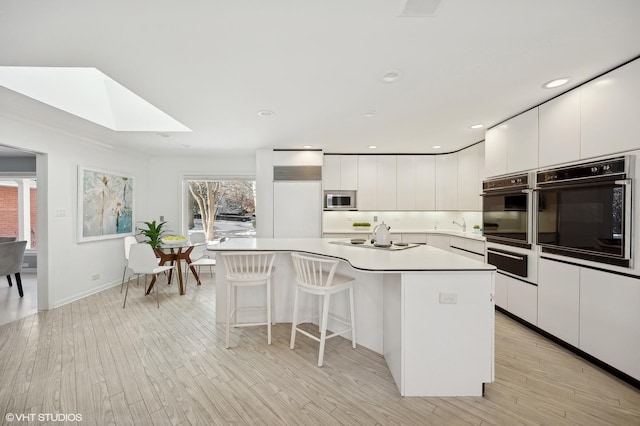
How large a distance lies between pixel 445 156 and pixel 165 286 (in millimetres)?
5810

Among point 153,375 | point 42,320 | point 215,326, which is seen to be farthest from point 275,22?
point 42,320

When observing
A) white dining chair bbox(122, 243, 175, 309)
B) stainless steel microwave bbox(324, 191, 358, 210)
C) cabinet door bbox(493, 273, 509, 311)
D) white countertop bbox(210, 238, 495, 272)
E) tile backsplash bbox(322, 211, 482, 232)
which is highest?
stainless steel microwave bbox(324, 191, 358, 210)

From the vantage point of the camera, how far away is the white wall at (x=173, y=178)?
5664mm

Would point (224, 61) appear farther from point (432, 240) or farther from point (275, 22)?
point (432, 240)

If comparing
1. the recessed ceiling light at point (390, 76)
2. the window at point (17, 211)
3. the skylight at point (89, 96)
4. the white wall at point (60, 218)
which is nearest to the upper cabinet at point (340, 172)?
the skylight at point (89, 96)

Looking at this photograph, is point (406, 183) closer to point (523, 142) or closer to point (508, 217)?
point (508, 217)

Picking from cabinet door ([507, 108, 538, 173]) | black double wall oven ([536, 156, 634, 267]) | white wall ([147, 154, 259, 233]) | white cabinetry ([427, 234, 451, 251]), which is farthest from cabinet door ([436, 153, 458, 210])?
white wall ([147, 154, 259, 233])

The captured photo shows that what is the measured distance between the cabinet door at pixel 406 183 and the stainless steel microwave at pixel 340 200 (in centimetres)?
91

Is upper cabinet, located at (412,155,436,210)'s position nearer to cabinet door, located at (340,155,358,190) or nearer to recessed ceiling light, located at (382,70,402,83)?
cabinet door, located at (340,155,358,190)

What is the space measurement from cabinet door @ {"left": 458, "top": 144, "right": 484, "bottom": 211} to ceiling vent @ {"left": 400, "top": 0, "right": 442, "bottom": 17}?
3.39 metres

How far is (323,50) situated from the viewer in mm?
1927

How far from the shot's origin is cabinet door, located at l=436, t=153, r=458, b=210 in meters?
5.02

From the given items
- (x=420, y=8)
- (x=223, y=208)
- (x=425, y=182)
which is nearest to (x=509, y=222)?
(x=425, y=182)

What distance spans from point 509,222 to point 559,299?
0.97 m
